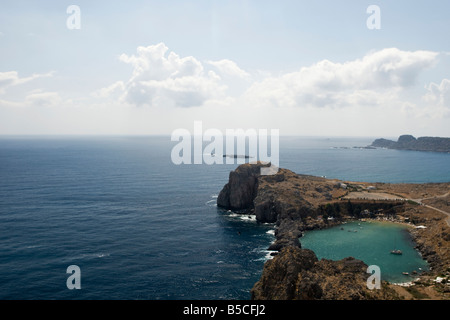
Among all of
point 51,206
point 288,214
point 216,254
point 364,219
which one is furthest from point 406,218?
point 51,206

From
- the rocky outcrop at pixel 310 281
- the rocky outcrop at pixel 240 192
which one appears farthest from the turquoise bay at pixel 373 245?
the rocky outcrop at pixel 240 192

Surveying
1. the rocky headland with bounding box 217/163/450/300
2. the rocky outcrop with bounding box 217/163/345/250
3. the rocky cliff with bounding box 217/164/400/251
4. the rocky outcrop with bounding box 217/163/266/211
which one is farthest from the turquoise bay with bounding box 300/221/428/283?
the rocky outcrop with bounding box 217/163/266/211

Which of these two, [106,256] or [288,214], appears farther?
[288,214]

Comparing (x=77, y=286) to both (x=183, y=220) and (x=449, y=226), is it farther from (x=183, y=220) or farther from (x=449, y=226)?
(x=449, y=226)

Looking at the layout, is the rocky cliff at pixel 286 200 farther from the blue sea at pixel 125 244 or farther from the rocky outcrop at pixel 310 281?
the rocky outcrop at pixel 310 281

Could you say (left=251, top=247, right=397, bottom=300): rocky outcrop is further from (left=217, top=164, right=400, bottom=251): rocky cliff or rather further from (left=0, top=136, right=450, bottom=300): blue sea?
(left=217, top=164, right=400, bottom=251): rocky cliff
